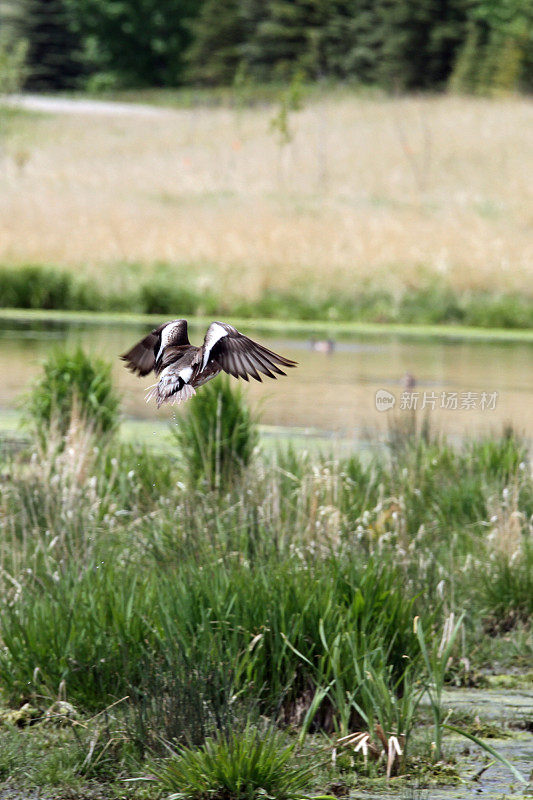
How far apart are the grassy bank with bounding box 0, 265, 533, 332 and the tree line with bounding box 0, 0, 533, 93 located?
45747mm

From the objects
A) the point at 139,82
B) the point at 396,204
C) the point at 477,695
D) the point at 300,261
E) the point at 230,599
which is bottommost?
the point at 477,695

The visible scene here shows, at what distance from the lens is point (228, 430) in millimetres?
8781

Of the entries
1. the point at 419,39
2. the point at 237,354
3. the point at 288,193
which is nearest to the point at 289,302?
the point at 288,193

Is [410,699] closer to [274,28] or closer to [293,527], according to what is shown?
[293,527]

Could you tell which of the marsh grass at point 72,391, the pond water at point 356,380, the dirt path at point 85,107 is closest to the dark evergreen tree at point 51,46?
the dirt path at point 85,107

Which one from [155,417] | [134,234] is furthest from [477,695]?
[134,234]

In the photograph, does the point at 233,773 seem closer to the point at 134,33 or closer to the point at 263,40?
the point at 263,40

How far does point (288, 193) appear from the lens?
143 ft

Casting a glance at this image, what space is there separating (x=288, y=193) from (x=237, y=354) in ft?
135

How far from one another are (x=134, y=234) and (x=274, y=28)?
48967 mm

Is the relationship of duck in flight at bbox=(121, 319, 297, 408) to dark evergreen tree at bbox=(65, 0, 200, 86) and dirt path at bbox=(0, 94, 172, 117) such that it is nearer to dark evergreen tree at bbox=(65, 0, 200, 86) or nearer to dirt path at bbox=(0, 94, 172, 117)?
dirt path at bbox=(0, 94, 172, 117)

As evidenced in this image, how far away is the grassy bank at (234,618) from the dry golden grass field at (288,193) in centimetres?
1875

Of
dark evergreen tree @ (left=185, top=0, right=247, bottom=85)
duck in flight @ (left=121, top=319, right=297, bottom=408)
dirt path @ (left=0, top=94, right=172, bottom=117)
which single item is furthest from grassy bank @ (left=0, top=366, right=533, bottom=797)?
dark evergreen tree @ (left=185, top=0, right=247, bottom=85)

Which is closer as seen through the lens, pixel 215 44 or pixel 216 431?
pixel 216 431
